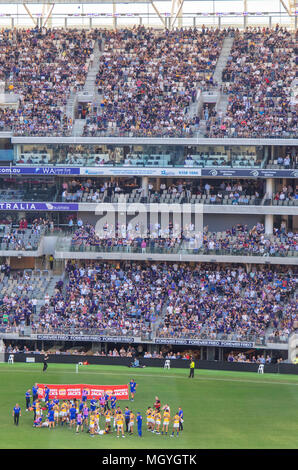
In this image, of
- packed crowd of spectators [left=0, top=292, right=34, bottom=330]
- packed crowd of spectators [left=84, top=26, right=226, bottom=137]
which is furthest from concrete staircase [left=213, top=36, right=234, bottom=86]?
packed crowd of spectators [left=0, top=292, right=34, bottom=330]

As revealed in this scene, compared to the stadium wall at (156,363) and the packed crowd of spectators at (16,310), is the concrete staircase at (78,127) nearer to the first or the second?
the packed crowd of spectators at (16,310)

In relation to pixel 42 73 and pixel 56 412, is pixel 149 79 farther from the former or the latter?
pixel 56 412

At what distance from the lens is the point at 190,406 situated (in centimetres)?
4159

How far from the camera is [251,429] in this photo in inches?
1485

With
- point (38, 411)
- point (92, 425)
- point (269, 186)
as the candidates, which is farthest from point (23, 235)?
point (92, 425)

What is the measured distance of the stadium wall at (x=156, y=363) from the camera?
48.9 metres

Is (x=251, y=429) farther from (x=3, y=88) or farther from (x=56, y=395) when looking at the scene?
(x=3, y=88)

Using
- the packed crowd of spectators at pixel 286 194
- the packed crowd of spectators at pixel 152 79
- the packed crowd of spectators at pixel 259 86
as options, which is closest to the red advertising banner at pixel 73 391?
the packed crowd of spectators at pixel 286 194

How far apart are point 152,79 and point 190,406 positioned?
90.1 ft

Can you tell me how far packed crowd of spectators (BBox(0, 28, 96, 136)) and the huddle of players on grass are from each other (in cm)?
2528

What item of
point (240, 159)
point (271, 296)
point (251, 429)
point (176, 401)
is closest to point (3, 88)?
point (240, 159)

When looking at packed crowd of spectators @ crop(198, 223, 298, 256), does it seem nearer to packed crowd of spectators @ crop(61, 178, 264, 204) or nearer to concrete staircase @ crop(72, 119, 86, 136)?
packed crowd of spectators @ crop(61, 178, 264, 204)

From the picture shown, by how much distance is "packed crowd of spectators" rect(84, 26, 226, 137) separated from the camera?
195ft

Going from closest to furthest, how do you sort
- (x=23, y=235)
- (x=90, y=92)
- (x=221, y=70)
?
(x=23, y=235) → (x=90, y=92) → (x=221, y=70)
